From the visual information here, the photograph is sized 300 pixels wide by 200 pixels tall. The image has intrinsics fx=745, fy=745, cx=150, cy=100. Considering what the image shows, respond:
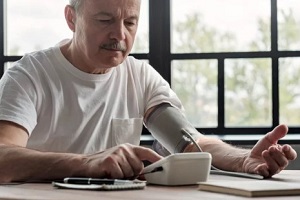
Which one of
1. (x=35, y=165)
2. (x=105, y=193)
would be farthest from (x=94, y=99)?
(x=105, y=193)

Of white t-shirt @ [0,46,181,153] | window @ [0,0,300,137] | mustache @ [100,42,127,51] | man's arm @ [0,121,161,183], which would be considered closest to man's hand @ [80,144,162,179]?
man's arm @ [0,121,161,183]

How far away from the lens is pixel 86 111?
2.61 m

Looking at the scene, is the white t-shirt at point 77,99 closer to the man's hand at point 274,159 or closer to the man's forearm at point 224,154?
the man's forearm at point 224,154

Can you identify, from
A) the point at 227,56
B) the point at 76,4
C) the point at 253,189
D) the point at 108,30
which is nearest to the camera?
the point at 253,189

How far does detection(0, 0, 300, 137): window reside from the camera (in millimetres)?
4113

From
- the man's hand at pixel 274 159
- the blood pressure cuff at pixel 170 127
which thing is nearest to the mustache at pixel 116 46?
the blood pressure cuff at pixel 170 127

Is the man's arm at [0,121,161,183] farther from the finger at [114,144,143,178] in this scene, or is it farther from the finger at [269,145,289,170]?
the finger at [269,145,289,170]

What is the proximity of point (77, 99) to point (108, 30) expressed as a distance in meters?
0.27

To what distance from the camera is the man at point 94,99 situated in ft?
7.68

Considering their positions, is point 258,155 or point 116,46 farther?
point 116,46

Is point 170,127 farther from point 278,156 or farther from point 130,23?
point 278,156

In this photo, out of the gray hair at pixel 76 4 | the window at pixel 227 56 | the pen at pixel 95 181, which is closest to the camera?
the pen at pixel 95 181

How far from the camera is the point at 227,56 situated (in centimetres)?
416

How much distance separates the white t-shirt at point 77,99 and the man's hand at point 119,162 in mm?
491
